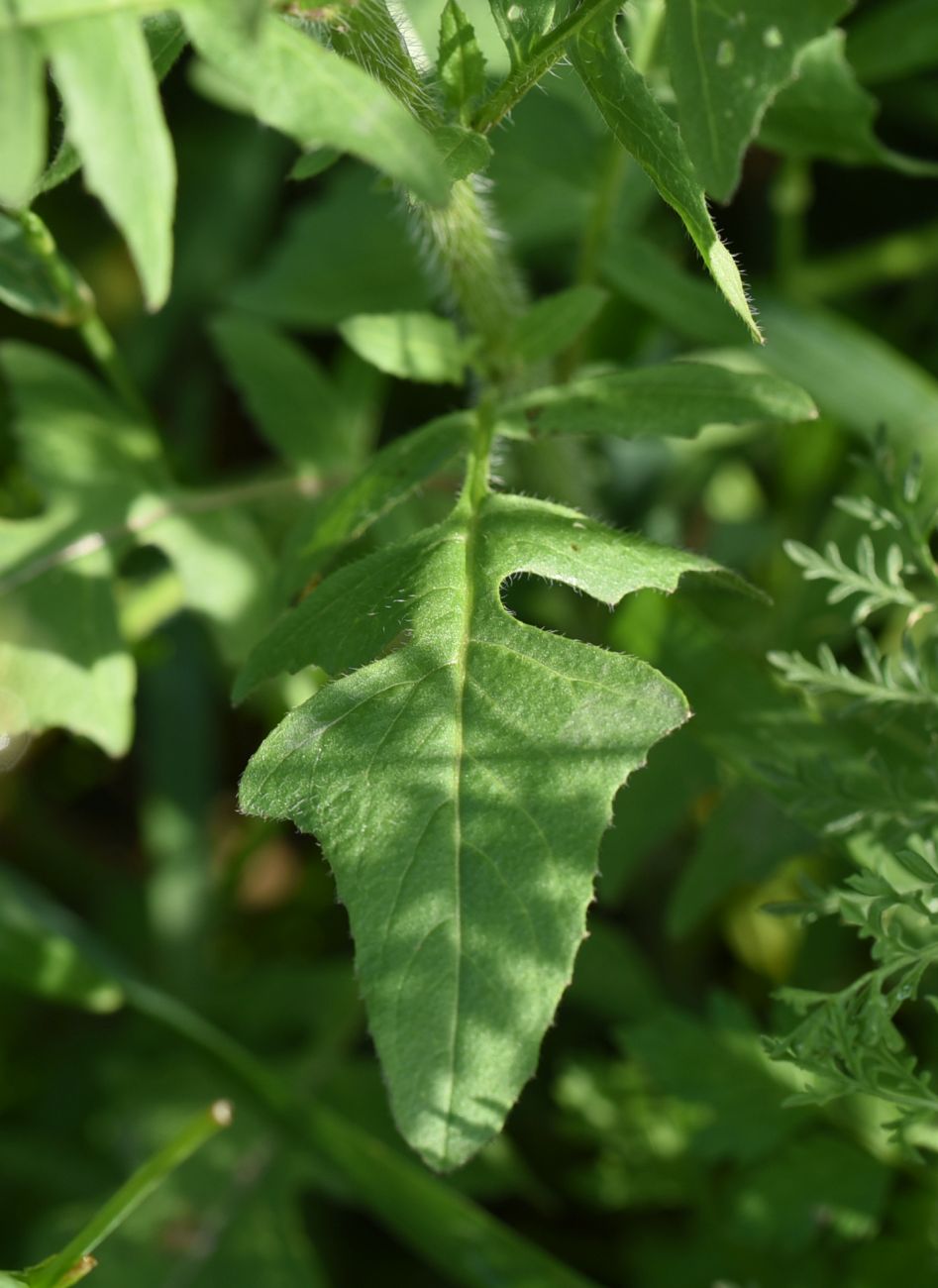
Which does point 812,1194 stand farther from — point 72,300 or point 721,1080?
point 72,300

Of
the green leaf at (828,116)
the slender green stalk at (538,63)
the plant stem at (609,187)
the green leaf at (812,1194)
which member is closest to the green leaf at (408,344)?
the plant stem at (609,187)

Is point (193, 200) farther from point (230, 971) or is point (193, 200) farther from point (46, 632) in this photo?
point (230, 971)

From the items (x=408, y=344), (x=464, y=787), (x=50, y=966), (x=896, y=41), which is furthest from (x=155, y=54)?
(x=896, y=41)

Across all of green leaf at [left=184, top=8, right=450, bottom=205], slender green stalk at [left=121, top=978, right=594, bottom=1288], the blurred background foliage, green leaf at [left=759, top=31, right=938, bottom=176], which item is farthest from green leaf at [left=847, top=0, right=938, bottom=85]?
slender green stalk at [left=121, top=978, right=594, bottom=1288]

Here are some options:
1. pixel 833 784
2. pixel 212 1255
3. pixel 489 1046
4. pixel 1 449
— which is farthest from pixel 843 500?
pixel 1 449

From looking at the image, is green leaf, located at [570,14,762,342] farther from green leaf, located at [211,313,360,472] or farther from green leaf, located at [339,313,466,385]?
green leaf, located at [211,313,360,472]

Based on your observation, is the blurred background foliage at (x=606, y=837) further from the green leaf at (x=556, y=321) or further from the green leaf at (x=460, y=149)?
the green leaf at (x=460, y=149)
